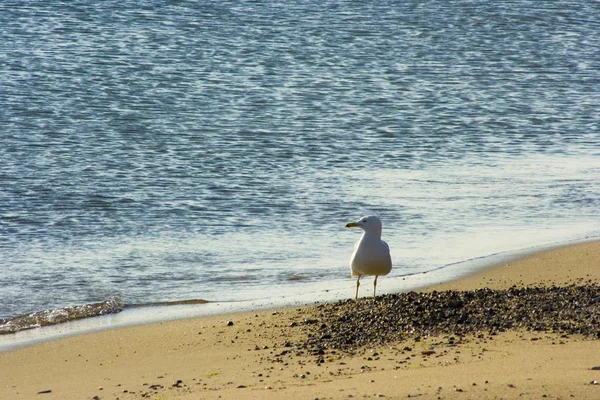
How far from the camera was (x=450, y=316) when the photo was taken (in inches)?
261

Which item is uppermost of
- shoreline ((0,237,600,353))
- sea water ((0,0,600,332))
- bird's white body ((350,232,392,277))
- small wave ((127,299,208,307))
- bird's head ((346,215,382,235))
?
bird's head ((346,215,382,235))

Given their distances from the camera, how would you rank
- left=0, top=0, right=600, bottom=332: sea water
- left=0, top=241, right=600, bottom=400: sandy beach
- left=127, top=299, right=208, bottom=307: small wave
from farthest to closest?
left=0, top=0, right=600, bottom=332: sea water < left=127, top=299, right=208, bottom=307: small wave < left=0, top=241, right=600, bottom=400: sandy beach

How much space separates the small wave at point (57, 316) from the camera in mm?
7797

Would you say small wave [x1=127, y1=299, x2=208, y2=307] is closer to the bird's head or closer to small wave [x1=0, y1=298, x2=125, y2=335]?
small wave [x1=0, y1=298, x2=125, y2=335]

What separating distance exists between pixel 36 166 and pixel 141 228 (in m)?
3.31

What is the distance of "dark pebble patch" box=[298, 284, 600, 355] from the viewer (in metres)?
6.33

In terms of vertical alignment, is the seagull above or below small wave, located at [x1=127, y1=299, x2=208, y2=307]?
above

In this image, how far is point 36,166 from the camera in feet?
43.9

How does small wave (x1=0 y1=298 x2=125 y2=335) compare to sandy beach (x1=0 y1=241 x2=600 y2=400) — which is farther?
small wave (x1=0 y1=298 x2=125 y2=335)

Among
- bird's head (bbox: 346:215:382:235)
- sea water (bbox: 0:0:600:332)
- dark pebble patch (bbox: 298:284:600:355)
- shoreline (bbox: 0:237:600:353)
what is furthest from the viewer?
sea water (bbox: 0:0:600:332)

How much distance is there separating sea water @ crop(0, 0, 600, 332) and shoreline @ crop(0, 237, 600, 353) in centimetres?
8

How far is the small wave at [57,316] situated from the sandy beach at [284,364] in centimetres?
59

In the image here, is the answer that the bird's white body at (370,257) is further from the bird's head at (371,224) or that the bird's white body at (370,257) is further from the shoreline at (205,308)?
the shoreline at (205,308)

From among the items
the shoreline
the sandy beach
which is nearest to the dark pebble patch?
the sandy beach
